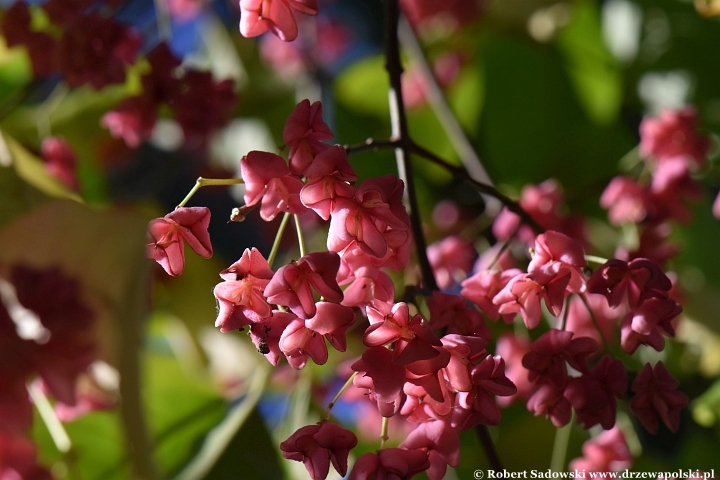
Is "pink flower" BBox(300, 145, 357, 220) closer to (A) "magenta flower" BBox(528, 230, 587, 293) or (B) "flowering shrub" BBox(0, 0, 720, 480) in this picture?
(B) "flowering shrub" BBox(0, 0, 720, 480)

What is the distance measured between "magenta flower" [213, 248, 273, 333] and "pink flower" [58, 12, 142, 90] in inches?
9.7

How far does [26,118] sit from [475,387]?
2.04 ft

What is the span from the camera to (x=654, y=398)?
0.39m

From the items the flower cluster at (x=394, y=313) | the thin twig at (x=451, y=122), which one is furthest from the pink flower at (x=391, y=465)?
the thin twig at (x=451, y=122)

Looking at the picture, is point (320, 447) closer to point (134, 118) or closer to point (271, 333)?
point (271, 333)

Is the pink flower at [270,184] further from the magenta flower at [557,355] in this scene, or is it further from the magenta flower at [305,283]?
the magenta flower at [557,355]

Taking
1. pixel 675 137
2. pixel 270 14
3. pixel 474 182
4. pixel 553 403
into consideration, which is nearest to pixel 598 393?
pixel 553 403

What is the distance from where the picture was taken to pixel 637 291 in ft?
1.24

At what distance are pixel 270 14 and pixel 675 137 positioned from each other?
0.40 m

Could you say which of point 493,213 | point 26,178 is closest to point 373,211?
point 26,178

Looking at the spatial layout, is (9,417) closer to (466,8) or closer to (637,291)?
(637,291)

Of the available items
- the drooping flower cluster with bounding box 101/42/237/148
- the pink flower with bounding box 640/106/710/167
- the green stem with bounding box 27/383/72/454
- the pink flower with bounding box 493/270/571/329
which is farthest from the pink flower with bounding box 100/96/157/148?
the pink flower with bounding box 640/106/710/167

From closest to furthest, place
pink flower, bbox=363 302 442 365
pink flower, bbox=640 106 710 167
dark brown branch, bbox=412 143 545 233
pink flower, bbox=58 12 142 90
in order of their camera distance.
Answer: pink flower, bbox=363 302 442 365, dark brown branch, bbox=412 143 545 233, pink flower, bbox=58 12 142 90, pink flower, bbox=640 106 710 167

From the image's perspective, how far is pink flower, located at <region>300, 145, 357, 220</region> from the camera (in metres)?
0.32
